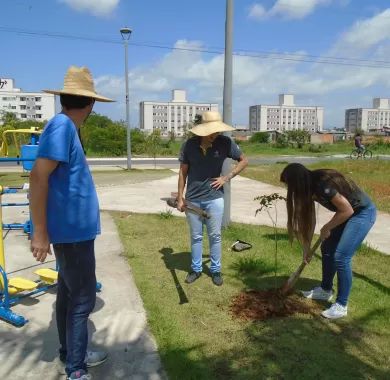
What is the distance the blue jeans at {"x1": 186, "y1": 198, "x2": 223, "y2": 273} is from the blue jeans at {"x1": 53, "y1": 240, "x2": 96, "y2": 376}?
1757 mm

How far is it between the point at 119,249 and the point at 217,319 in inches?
96.1

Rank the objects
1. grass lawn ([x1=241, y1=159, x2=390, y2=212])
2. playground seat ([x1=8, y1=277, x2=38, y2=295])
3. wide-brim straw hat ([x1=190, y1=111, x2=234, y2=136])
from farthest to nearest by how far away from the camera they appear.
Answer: grass lawn ([x1=241, y1=159, x2=390, y2=212])
wide-brim straw hat ([x1=190, y1=111, x2=234, y2=136])
playground seat ([x1=8, y1=277, x2=38, y2=295])

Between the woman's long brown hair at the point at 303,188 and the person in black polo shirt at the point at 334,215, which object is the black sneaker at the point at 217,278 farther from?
the woman's long brown hair at the point at 303,188

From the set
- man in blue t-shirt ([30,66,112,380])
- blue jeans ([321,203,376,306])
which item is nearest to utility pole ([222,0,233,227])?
blue jeans ([321,203,376,306])

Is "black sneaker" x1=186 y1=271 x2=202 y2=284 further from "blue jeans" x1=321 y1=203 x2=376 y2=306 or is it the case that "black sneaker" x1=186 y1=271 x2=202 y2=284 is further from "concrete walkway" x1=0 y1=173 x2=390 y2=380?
"blue jeans" x1=321 y1=203 x2=376 y2=306

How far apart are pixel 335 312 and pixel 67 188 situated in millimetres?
2483

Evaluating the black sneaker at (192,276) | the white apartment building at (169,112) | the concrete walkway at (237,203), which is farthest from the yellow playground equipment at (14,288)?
the white apartment building at (169,112)

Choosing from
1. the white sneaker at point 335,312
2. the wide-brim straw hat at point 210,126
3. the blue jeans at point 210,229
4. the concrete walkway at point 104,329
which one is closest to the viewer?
the concrete walkway at point 104,329

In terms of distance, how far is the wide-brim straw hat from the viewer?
12.9ft

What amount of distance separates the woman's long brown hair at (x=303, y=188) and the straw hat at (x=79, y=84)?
4.90 feet

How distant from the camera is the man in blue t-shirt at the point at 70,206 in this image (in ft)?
7.43

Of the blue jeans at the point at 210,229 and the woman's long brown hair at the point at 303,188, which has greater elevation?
the woman's long brown hair at the point at 303,188

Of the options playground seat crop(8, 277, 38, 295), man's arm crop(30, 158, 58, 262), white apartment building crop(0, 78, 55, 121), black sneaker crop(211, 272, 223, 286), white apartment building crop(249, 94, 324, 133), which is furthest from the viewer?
white apartment building crop(249, 94, 324, 133)

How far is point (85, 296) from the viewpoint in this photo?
2.56 meters
